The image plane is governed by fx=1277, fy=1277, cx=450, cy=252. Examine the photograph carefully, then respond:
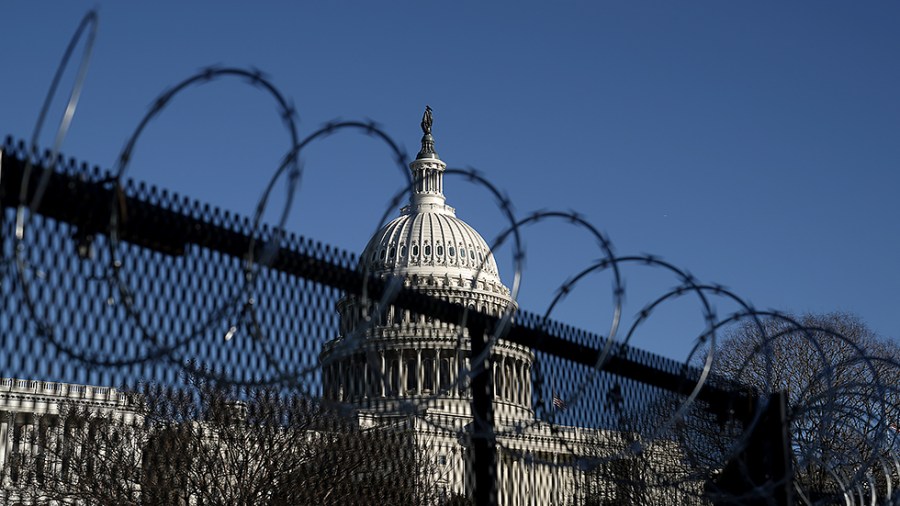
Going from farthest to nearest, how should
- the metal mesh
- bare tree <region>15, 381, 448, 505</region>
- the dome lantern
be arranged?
the dome lantern
bare tree <region>15, 381, 448, 505</region>
the metal mesh

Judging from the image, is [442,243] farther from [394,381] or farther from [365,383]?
[365,383]

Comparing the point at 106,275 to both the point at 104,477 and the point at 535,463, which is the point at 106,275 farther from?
the point at 104,477

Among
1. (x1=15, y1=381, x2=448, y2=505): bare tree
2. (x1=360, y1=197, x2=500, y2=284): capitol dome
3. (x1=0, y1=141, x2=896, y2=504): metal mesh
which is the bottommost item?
(x1=0, y1=141, x2=896, y2=504): metal mesh

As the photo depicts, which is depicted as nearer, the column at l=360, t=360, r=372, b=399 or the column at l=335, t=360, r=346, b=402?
the column at l=360, t=360, r=372, b=399

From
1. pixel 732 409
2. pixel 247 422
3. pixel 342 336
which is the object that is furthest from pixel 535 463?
pixel 247 422

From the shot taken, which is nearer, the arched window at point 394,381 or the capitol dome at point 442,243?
the arched window at point 394,381

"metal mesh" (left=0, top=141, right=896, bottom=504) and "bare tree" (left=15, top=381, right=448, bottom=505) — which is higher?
"bare tree" (left=15, top=381, right=448, bottom=505)

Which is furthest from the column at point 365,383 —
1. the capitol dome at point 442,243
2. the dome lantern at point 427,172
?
the dome lantern at point 427,172

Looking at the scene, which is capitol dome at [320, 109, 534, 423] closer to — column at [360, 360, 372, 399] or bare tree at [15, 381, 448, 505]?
column at [360, 360, 372, 399]

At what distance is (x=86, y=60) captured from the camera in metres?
7.17

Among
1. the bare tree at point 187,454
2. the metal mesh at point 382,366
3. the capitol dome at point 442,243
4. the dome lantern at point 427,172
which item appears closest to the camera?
the metal mesh at point 382,366

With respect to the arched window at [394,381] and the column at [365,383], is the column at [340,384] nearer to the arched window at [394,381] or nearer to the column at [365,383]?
the column at [365,383]

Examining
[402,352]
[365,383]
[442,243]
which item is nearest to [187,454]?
[402,352]

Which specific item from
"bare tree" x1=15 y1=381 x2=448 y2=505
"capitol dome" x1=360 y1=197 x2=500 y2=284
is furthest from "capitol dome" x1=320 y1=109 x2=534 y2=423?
"capitol dome" x1=360 y1=197 x2=500 y2=284
